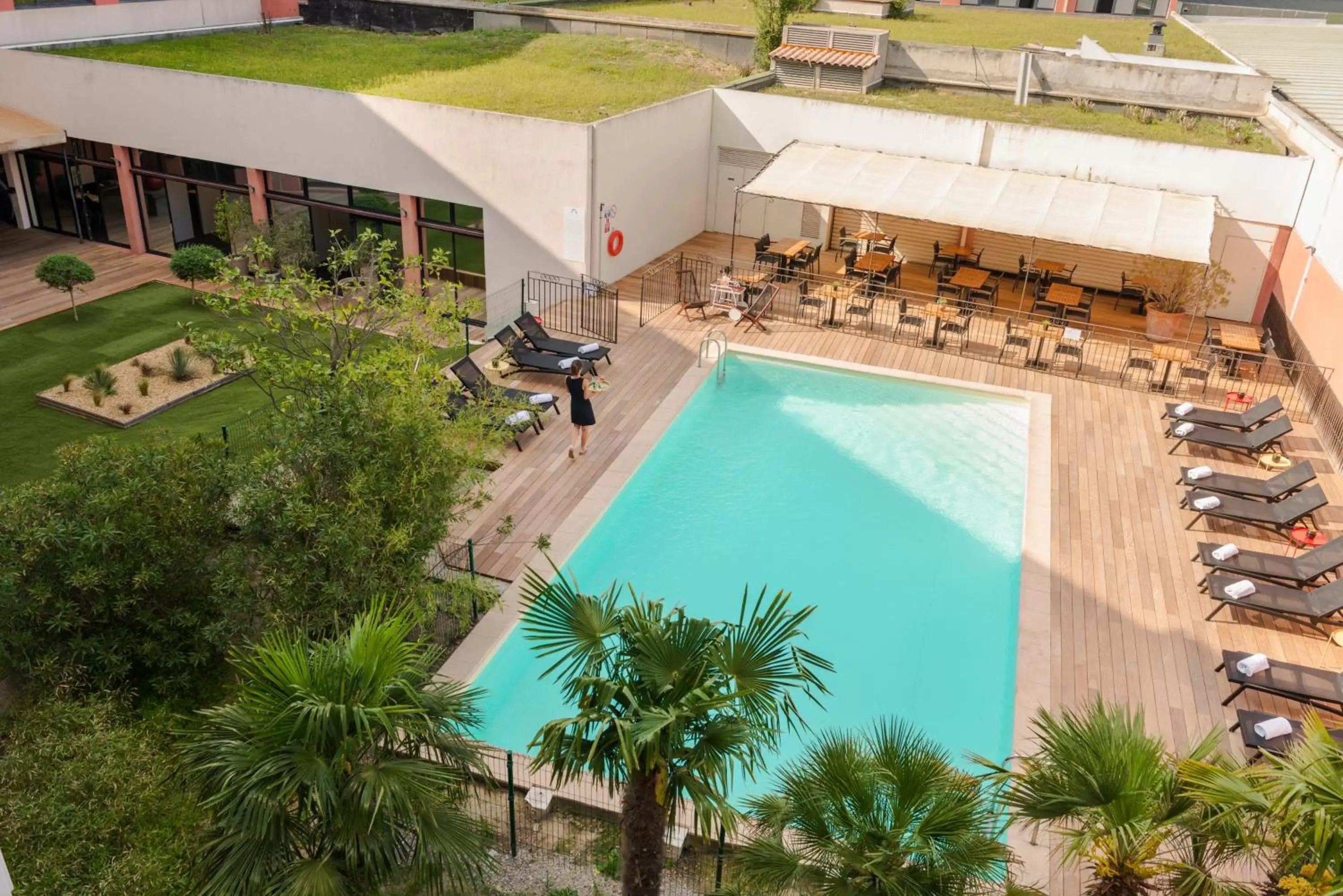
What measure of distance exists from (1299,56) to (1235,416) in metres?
20.4

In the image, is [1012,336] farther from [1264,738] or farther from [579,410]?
[1264,738]

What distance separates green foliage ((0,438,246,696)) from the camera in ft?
29.2

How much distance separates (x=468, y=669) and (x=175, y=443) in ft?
12.1

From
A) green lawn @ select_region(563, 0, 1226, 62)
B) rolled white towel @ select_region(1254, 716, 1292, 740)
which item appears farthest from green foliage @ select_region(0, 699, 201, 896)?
green lawn @ select_region(563, 0, 1226, 62)

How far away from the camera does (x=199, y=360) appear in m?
17.6

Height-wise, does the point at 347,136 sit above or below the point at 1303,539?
above

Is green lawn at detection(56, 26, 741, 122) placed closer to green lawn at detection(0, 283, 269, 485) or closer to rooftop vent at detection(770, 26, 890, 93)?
rooftop vent at detection(770, 26, 890, 93)

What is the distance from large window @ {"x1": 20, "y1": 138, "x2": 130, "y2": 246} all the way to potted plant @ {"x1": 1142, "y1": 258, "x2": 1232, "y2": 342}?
888 inches

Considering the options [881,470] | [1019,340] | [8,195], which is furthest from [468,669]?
[8,195]

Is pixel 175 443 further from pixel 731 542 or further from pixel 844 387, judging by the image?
pixel 844 387

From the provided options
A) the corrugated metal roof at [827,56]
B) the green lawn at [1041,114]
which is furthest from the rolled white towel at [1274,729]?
the corrugated metal roof at [827,56]

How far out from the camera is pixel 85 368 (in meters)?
17.3

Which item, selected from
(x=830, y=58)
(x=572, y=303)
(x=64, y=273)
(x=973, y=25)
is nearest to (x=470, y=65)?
(x=830, y=58)

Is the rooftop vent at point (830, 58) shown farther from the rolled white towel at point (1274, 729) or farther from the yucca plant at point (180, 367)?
the rolled white towel at point (1274, 729)
